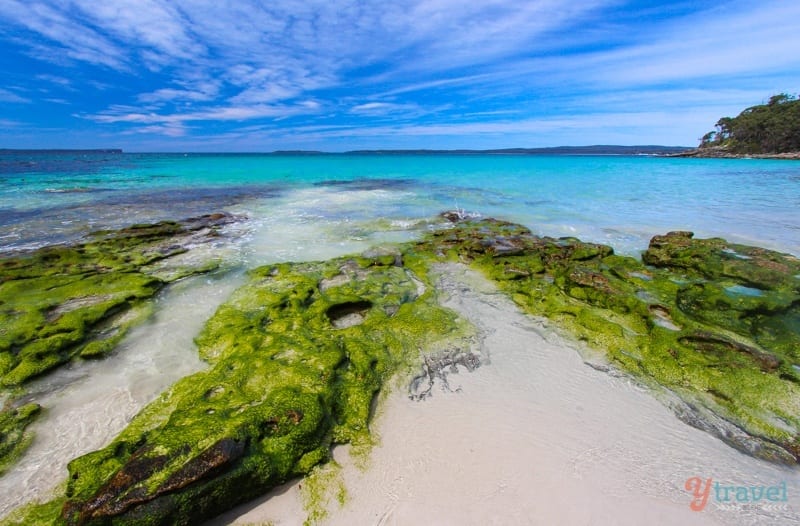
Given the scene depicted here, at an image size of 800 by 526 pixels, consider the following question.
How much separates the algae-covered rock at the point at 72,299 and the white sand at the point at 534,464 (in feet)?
14.5

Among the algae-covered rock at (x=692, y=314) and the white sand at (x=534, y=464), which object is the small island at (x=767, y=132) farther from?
the white sand at (x=534, y=464)

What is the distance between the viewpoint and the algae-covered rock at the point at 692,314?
492cm

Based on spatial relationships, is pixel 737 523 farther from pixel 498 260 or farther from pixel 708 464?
pixel 498 260

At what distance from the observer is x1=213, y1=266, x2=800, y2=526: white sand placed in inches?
141

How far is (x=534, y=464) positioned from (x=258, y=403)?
3548 millimetres

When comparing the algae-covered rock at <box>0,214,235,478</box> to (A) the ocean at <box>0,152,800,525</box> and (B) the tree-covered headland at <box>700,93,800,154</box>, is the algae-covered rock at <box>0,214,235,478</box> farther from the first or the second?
(B) the tree-covered headland at <box>700,93,800,154</box>

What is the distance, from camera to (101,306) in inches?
295

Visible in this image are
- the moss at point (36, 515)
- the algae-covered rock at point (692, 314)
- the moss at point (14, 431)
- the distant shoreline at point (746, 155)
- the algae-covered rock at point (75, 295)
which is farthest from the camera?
the distant shoreline at point (746, 155)

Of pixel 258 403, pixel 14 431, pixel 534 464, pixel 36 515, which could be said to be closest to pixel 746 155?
pixel 534 464

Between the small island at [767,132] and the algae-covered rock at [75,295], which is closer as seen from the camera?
the algae-covered rock at [75,295]

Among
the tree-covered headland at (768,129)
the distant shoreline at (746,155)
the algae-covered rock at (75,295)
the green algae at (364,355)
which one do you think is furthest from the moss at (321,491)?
the tree-covered headland at (768,129)

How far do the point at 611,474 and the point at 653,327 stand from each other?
389cm

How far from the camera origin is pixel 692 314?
7211mm

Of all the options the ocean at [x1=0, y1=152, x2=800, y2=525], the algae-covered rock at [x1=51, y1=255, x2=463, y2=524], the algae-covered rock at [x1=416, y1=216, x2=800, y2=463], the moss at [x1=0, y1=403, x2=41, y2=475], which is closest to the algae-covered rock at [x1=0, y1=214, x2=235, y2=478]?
the moss at [x1=0, y1=403, x2=41, y2=475]
